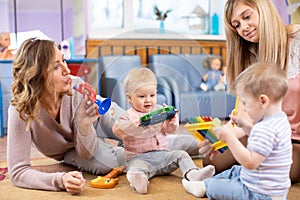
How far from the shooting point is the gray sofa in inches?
49.4

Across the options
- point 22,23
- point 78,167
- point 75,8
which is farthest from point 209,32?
point 78,167

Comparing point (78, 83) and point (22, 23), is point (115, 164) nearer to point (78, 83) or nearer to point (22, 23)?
point (78, 83)

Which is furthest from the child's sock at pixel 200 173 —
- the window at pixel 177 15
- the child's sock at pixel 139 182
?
the window at pixel 177 15

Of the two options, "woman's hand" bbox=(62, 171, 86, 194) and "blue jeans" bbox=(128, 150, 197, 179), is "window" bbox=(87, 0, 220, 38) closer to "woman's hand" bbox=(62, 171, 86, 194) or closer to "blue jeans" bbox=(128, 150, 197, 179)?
"blue jeans" bbox=(128, 150, 197, 179)

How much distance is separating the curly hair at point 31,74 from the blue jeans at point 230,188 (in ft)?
1.96

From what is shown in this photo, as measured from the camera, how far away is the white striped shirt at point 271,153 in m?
0.97

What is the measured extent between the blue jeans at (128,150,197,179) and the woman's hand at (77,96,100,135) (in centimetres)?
19

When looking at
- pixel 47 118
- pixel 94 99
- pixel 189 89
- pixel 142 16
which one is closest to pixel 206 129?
pixel 189 89

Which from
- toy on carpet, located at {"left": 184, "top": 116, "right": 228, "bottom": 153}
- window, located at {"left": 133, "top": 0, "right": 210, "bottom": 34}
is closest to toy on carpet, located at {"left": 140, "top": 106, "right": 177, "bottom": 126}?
toy on carpet, located at {"left": 184, "top": 116, "right": 228, "bottom": 153}

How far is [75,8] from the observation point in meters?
3.22

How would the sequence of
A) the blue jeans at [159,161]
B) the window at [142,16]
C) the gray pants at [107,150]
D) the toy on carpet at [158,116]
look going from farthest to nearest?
1. the window at [142,16]
2. the blue jeans at [159,161]
3. the gray pants at [107,150]
4. the toy on carpet at [158,116]

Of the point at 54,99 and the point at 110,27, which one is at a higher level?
the point at 110,27

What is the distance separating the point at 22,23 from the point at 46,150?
1.73 meters

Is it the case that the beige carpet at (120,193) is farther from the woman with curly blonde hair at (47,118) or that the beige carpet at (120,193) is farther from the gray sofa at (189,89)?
the gray sofa at (189,89)
